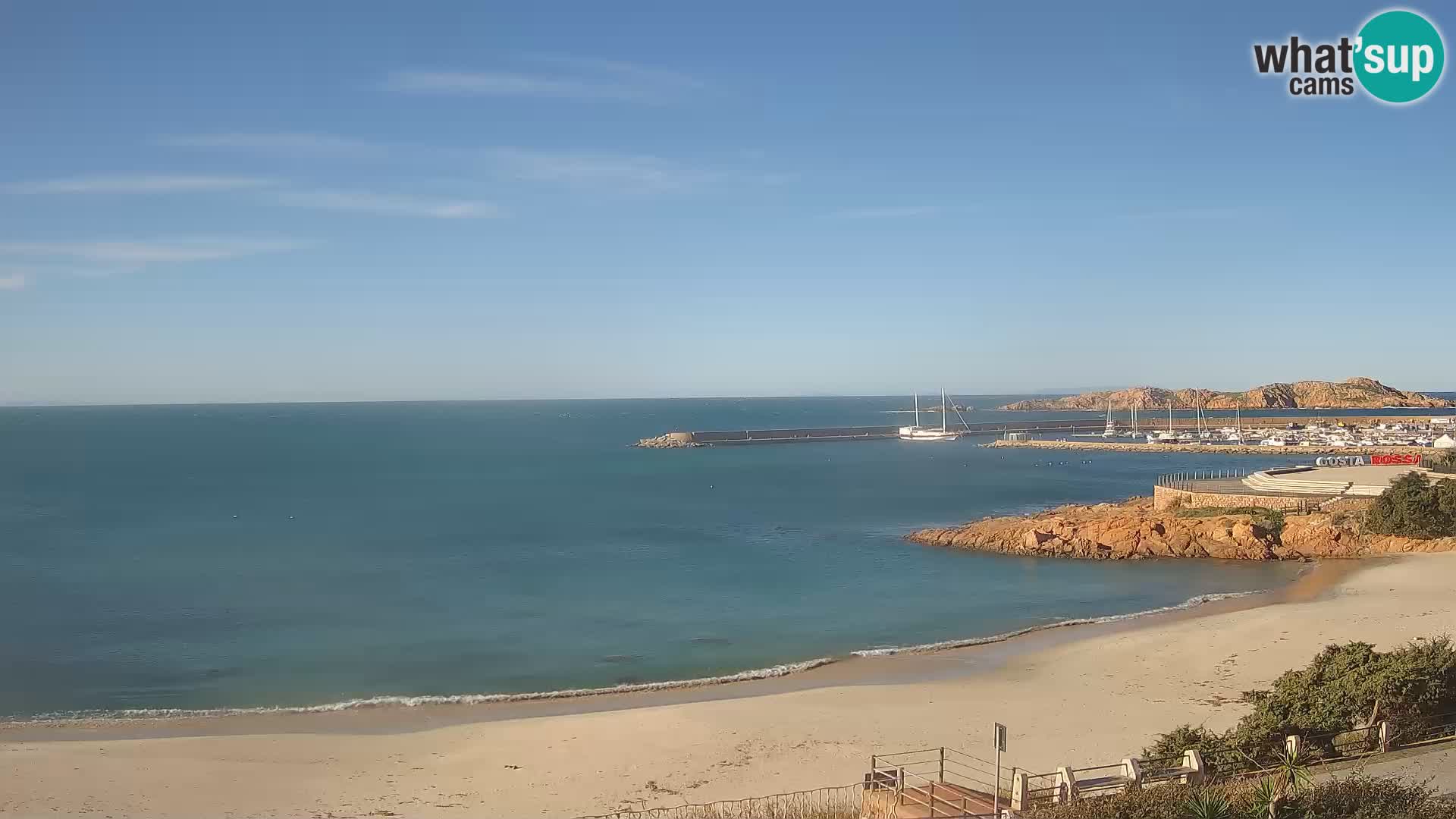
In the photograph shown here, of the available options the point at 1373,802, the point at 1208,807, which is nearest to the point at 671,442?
the point at 1373,802

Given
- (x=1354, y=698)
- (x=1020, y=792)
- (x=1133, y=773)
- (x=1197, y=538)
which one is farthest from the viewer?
(x=1197, y=538)

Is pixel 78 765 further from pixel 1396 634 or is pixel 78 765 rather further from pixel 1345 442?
pixel 1345 442

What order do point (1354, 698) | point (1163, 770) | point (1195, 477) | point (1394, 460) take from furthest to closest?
point (1195, 477) → point (1394, 460) → point (1354, 698) → point (1163, 770)

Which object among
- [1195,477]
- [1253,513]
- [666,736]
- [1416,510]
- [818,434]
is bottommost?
[666,736]

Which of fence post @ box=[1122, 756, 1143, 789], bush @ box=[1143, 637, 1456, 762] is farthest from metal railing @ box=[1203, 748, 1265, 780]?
fence post @ box=[1122, 756, 1143, 789]

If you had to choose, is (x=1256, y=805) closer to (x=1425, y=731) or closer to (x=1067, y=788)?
(x=1067, y=788)

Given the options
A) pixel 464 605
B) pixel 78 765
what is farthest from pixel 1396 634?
pixel 78 765

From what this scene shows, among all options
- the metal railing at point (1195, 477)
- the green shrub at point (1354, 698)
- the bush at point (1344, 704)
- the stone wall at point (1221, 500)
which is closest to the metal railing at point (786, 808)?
the bush at point (1344, 704)

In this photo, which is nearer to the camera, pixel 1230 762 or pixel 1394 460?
pixel 1230 762
